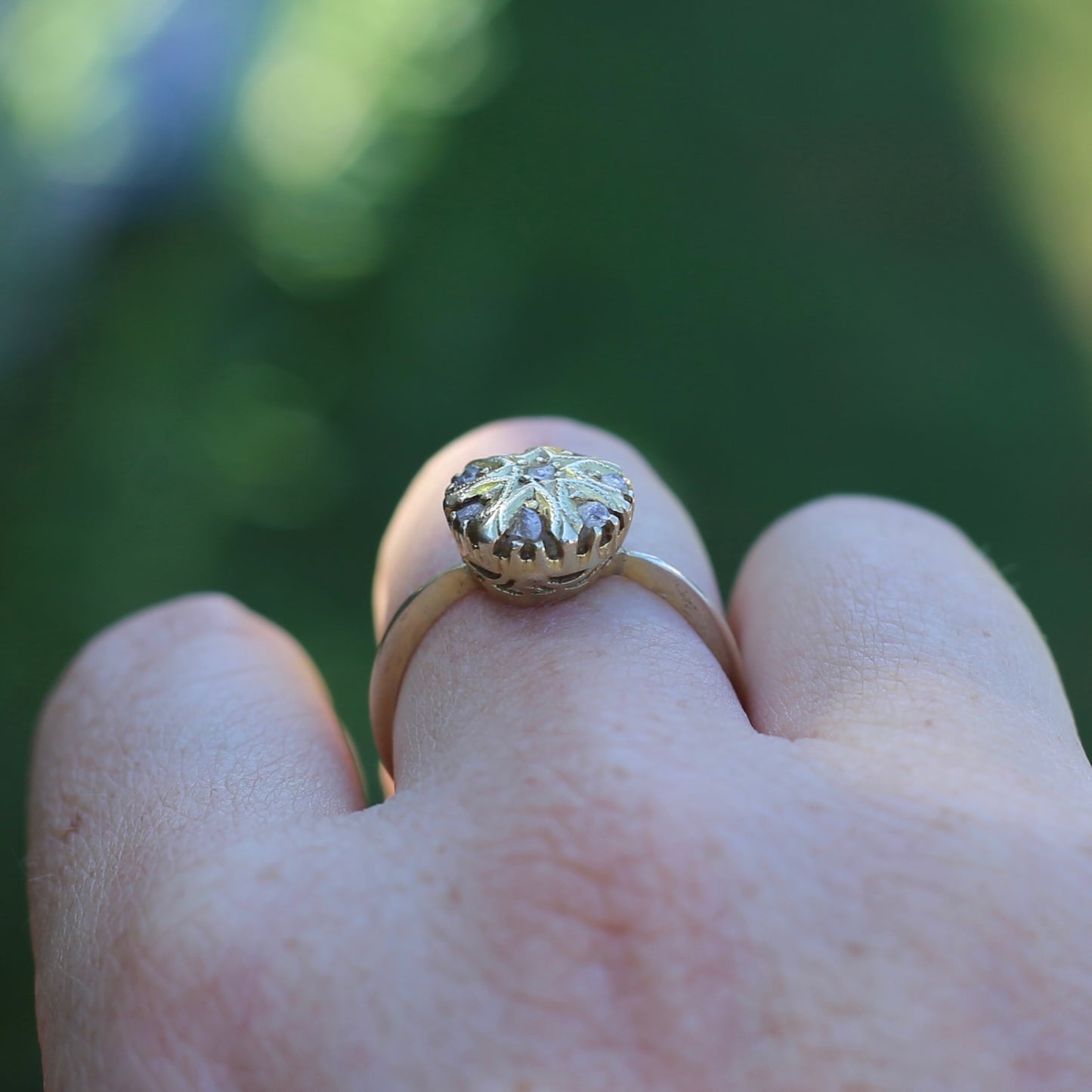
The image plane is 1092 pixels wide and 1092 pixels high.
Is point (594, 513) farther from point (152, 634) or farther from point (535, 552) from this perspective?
point (152, 634)

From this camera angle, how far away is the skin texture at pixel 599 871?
102 centimetres

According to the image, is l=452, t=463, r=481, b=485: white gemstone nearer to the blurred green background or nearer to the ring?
the ring

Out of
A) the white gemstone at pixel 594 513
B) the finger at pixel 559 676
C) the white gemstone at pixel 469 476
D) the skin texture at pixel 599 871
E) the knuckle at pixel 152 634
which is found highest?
the white gemstone at pixel 469 476

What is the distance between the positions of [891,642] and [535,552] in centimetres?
53

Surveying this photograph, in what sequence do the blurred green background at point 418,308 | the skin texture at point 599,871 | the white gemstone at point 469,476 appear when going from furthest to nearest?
the blurred green background at point 418,308 < the white gemstone at point 469,476 < the skin texture at point 599,871

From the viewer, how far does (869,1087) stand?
0.99 m

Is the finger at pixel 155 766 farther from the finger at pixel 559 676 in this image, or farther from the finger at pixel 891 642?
the finger at pixel 891 642

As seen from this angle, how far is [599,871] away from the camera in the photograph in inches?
43.0

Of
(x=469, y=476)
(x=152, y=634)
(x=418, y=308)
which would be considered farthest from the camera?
(x=418, y=308)

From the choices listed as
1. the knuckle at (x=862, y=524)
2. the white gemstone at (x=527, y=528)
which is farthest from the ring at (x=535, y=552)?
the knuckle at (x=862, y=524)

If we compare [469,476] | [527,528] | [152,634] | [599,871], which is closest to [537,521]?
[527,528]

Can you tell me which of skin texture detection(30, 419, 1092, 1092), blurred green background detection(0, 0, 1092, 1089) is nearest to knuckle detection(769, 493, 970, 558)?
skin texture detection(30, 419, 1092, 1092)

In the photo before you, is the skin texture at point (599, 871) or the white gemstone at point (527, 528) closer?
the skin texture at point (599, 871)

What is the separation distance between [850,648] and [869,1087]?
611 millimetres
